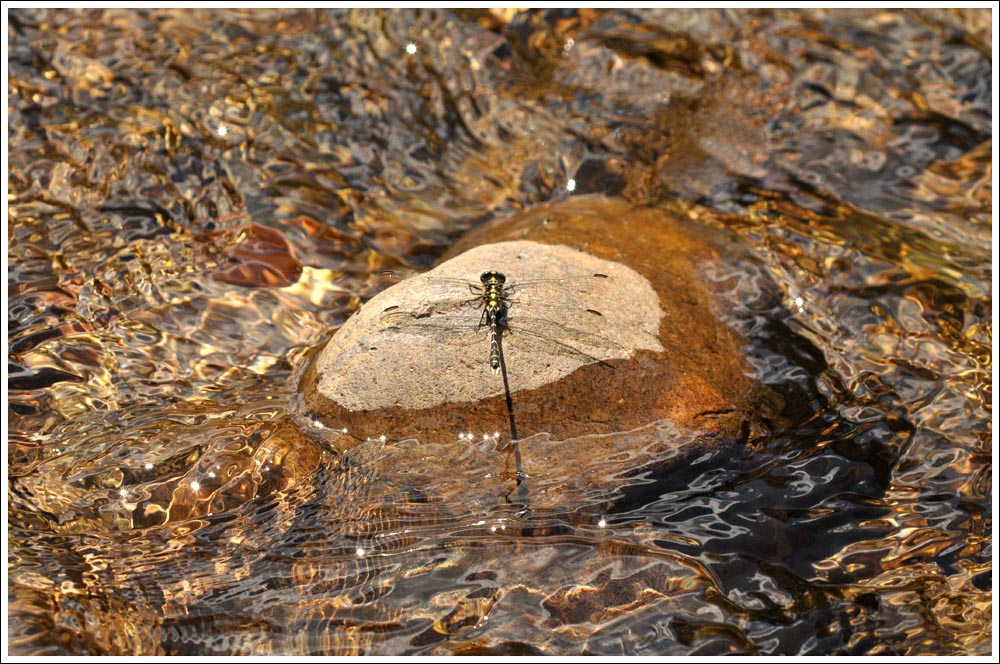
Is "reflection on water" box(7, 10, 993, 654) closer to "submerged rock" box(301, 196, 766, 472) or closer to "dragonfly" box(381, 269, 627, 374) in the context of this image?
"submerged rock" box(301, 196, 766, 472)

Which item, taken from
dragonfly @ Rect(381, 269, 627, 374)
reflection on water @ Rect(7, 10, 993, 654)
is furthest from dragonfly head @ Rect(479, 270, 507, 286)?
reflection on water @ Rect(7, 10, 993, 654)

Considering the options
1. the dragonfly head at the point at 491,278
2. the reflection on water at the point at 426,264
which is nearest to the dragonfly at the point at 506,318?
the dragonfly head at the point at 491,278

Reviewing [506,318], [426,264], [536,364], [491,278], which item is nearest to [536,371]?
[536,364]

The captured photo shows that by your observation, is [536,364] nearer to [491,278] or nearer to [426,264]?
[491,278]

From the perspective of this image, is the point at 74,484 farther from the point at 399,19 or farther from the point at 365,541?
the point at 399,19

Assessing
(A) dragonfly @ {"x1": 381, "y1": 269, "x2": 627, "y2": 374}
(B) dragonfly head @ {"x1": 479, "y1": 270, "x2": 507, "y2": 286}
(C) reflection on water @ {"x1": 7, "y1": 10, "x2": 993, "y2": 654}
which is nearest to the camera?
(C) reflection on water @ {"x1": 7, "y1": 10, "x2": 993, "y2": 654}

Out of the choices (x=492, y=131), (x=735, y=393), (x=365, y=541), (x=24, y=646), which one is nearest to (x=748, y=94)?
(x=492, y=131)
